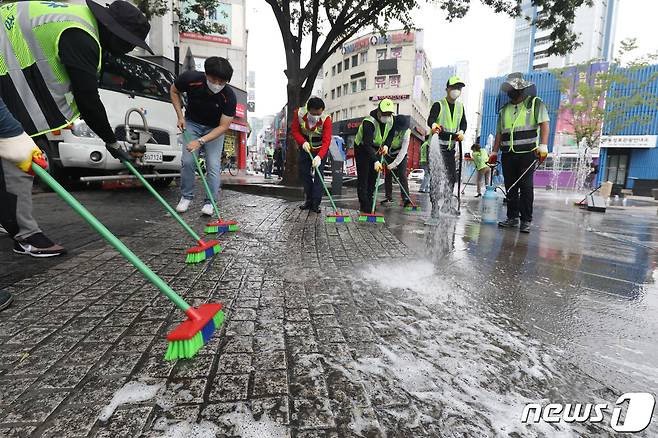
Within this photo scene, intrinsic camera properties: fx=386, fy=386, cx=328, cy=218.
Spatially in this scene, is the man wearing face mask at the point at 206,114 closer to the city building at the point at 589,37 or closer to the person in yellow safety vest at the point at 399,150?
the person in yellow safety vest at the point at 399,150

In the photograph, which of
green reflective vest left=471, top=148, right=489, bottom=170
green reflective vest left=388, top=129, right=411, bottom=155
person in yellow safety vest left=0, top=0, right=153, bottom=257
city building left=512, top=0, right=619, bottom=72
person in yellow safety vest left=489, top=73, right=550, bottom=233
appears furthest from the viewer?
city building left=512, top=0, right=619, bottom=72

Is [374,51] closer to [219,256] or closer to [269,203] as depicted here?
[269,203]

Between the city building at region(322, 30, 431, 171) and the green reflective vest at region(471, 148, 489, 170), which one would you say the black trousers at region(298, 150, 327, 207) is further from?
the city building at region(322, 30, 431, 171)

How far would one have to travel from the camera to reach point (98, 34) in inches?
97.1

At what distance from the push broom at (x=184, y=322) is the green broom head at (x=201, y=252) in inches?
45.5

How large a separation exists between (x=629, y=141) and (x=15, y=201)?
34.1 m

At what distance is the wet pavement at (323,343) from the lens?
121cm

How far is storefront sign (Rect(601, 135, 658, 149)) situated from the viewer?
86.4 ft

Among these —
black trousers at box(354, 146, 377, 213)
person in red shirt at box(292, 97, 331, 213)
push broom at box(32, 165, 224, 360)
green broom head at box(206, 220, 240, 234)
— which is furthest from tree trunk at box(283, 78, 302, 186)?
push broom at box(32, 165, 224, 360)

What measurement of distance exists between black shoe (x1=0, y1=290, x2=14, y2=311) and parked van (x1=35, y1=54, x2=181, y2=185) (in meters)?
4.02

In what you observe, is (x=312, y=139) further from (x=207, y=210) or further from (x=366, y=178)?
(x=207, y=210)

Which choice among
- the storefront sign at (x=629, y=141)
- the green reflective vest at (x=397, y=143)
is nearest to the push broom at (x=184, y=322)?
the green reflective vest at (x=397, y=143)

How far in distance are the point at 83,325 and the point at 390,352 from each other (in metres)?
1.41

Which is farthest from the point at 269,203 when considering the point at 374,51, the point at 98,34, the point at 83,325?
the point at 374,51
